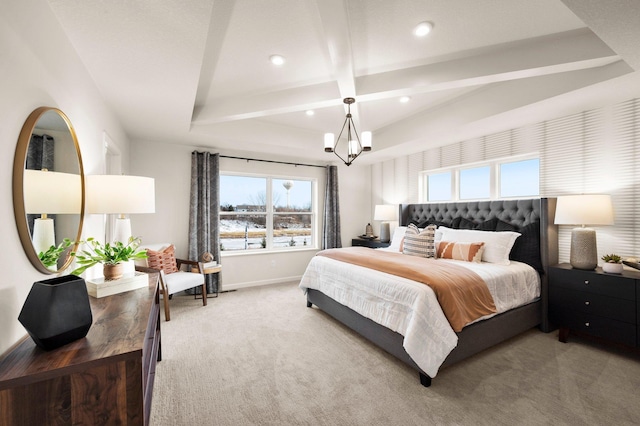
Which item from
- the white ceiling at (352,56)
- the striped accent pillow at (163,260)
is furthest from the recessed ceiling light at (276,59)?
the striped accent pillow at (163,260)

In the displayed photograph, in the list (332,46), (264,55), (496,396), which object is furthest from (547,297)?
(264,55)

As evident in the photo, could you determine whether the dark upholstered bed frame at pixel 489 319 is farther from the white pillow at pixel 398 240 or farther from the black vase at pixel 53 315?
the black vase at pixel 53 315

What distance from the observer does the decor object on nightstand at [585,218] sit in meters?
2.61

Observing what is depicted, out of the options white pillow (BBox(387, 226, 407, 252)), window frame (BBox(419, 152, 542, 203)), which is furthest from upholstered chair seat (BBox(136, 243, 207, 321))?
window frame (BBox(419, 152, 542, 203))

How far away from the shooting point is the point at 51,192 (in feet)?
4.72

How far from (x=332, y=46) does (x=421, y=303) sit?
6.82 feet

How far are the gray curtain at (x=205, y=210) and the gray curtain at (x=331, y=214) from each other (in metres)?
2.07

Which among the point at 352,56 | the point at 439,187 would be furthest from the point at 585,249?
the point at 352,56

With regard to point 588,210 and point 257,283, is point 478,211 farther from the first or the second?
point 257,283

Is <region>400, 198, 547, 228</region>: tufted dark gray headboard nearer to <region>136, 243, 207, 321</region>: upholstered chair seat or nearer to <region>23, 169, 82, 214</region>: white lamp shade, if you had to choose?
<region>136, 243, 207, 321</region>: upholstered chair seat

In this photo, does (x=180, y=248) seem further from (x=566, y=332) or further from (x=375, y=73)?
(x=566, y=332)

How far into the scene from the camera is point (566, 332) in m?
2.75

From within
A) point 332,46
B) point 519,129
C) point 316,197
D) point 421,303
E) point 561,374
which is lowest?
point 561,374

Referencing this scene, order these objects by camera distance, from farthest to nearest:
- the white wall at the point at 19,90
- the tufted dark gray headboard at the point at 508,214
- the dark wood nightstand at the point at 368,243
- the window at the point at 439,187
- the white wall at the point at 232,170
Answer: the dark wood nightstand at the point at 368,243 → the window at the point at 439,187 → the white wall at the point at 232,170 → the tufted dark gray headboard at the point at 508,214 → the white wall at the point at 19,90
